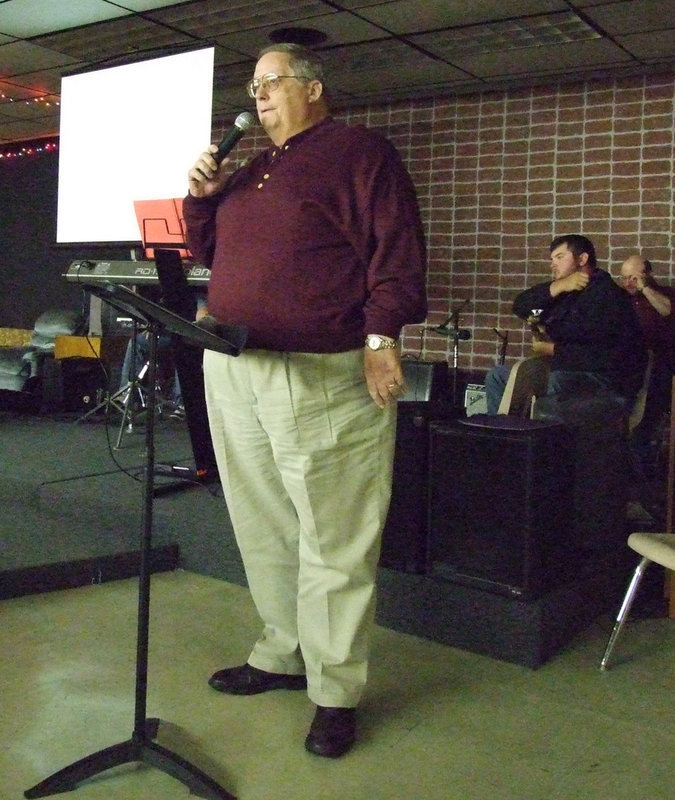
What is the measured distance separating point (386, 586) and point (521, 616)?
1.46 ft

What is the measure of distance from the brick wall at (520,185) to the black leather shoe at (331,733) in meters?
4.29

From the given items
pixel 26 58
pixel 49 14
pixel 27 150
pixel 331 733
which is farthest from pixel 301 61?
pixel 27 150

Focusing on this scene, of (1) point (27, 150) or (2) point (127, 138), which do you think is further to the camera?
(1) point (27, 150)

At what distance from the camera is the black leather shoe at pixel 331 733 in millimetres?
1773

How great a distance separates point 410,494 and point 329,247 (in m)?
1.00

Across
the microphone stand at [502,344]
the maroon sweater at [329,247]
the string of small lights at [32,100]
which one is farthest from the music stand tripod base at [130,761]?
the string of small lights at [32,100]

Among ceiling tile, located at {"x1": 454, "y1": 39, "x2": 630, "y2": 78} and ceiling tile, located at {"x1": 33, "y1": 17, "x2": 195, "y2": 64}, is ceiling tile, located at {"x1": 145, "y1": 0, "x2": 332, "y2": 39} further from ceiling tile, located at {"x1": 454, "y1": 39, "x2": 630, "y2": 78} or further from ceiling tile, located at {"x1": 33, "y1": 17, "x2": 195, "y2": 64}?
ceiling tile, located at {"x1": 454, "y1": 39, "x2": 630, "y2": 78}

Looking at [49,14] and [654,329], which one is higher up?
[49,14]

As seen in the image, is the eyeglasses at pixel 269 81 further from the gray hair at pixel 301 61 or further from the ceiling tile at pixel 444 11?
the ceiling tile at pixel 444 11

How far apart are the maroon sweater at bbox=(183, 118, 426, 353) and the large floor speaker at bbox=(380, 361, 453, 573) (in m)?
0.79

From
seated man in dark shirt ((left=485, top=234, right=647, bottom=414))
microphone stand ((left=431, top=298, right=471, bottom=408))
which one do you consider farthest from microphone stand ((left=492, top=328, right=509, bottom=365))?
seated man in dark shirt ((left=485, top=234, right=647, bottom=414))

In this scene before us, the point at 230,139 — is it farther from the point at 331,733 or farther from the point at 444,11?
the point at 444,11

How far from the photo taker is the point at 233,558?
293cm

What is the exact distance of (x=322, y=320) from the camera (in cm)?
177
